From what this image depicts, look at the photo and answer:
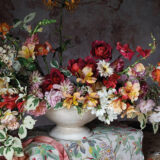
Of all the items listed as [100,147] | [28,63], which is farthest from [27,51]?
[100,147]

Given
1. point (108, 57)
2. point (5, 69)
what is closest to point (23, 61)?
point (5, 69)

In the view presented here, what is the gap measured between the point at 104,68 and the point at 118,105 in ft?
0.50

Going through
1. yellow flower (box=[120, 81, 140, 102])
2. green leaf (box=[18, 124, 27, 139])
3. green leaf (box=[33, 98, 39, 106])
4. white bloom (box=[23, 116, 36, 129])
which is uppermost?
yellow flower (box=[120, 81, 140, 102])

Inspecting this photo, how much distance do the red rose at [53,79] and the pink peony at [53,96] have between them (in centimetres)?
2

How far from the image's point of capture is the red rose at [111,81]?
122cm

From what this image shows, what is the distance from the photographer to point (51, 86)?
3.92ft

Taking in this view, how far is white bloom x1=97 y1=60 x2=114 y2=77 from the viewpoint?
3.93 feet

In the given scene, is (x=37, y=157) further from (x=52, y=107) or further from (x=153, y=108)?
(x=153, y=108)

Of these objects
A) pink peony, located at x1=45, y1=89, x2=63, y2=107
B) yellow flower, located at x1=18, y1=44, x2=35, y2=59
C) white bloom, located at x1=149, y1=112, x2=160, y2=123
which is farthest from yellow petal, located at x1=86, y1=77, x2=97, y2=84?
white bloom, located at x1=149, y1=112, x2=160, y2=123

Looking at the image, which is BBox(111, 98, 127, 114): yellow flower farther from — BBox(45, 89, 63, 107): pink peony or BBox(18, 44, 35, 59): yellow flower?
BBox(18, 44, 35, 59): yellow flower

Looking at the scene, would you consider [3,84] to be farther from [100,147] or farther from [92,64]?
[100,147]

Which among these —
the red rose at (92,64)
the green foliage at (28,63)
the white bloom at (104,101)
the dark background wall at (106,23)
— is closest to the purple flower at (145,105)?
the white bloom at (104,101)

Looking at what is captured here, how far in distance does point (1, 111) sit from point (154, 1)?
242 centimetres

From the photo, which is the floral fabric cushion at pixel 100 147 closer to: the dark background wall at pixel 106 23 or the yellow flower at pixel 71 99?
the yellow flower at pixel 71 99
